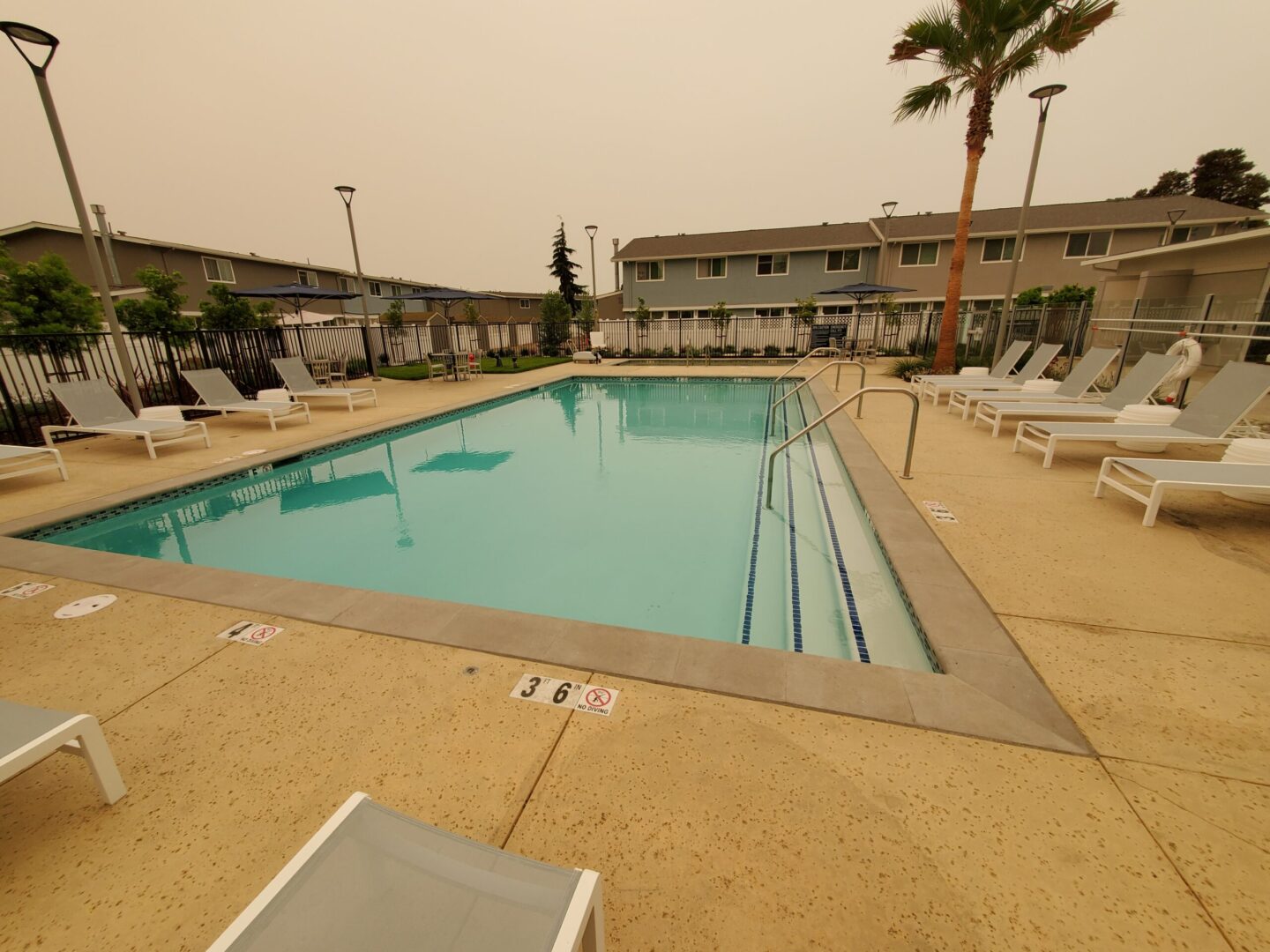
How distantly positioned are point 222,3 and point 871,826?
14.5m

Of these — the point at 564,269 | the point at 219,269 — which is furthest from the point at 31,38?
the point at 564,269

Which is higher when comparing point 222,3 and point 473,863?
point 222,3

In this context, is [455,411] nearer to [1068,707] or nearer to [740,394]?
[740,394]

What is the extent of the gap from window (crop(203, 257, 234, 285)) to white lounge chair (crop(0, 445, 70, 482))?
23436mm

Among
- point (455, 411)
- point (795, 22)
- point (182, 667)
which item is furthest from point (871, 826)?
point (795, 22)

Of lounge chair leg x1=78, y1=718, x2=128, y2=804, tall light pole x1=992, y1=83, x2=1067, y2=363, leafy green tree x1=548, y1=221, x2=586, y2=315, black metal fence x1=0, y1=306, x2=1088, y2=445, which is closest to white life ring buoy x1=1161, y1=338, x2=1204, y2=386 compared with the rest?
tall light pole x1=992, y1=83, x2=1067, y2=363

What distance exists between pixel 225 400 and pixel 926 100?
1643cm

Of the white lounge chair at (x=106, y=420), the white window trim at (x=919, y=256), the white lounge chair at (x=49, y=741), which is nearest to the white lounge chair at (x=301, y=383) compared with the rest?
the white lounge chair at (x=106, y=420)

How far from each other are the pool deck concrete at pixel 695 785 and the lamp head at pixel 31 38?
7321 millimetres

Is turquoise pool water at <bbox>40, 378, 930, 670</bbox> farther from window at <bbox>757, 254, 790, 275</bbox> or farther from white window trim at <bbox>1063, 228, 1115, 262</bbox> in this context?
white window trim at <bbox>1063, 228, 1115, 262</bbox>

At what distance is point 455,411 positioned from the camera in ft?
35.7

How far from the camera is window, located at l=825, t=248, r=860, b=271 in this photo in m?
23.4

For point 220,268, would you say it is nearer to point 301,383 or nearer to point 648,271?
point 301,383

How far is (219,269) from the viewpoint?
24328mm
